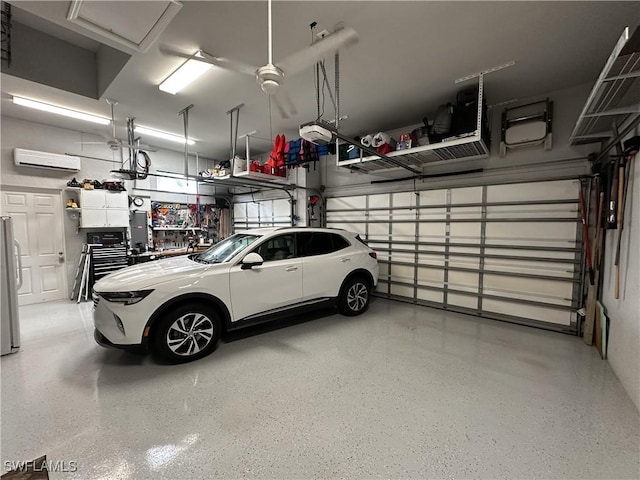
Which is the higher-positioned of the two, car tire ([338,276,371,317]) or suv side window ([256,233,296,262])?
suv side window ([256,233,296,262])

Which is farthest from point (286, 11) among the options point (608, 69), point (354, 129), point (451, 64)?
point (354, 129)

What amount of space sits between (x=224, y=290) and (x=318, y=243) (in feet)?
5.14

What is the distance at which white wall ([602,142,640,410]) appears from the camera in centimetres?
226

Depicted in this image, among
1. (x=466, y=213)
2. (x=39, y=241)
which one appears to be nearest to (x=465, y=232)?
(x=466, y=213)

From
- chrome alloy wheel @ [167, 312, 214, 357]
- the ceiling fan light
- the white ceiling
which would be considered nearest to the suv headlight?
chrome alloy wheel @ [167, 312, 214, 357]

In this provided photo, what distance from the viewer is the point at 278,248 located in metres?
3.62

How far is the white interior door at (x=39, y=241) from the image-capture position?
16.2 ft

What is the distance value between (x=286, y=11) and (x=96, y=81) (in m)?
3.35

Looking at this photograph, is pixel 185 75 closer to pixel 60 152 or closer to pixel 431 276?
pixel 60 152

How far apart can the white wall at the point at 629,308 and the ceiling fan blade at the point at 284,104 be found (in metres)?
4.00

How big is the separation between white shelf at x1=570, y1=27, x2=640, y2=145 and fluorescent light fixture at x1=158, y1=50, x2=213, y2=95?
11.4ft

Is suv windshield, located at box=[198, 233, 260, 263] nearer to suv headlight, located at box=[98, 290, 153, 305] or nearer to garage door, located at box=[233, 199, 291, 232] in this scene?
suv headlight, located at box=[98, 290, 153, 305]

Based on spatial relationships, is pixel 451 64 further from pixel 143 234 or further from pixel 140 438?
pixel 143 234

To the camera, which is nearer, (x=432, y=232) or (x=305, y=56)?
(x=305, y=56)
